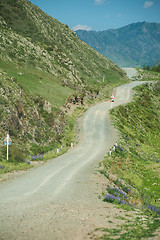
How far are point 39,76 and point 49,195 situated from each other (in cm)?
3996

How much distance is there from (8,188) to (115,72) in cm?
9400

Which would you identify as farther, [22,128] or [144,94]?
[144,94]

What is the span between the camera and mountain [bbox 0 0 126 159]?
28.8 metres

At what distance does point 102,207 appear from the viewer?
14.3 meters

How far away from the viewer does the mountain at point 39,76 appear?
2880 cm

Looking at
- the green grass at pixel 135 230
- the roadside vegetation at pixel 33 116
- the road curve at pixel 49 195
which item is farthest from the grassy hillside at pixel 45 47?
the green grass at pixel 135 230

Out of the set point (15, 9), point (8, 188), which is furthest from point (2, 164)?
point (15, 9)

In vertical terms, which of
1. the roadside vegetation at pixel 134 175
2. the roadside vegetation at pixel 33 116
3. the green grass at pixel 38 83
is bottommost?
the roadside vegetation at pixel 134 175

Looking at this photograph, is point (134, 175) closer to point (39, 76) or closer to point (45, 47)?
point (39, 76)

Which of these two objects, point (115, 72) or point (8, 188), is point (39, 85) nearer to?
point (8, 188)

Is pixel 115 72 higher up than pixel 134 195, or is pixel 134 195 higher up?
pixel 115 72

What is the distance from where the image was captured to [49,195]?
15.7 meters

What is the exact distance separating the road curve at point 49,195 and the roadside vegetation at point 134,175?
1708 millimetres

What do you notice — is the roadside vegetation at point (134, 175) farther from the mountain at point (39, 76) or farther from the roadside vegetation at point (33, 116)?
the mountain at point (39, 76)
